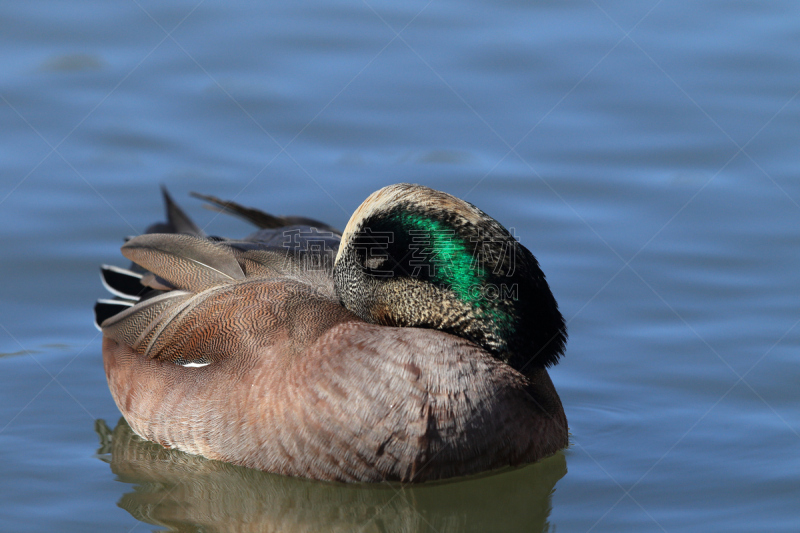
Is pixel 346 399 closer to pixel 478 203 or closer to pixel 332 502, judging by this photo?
pixel 332 502

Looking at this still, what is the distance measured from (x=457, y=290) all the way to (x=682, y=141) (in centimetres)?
396

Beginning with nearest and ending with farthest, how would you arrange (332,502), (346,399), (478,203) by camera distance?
(346,399) < (332,502) < (478,203)

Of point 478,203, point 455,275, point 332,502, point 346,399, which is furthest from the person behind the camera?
point 478,203

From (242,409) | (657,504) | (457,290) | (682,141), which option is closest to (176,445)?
(242,409)

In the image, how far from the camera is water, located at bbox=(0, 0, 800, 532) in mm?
5273

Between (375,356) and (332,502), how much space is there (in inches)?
28.5

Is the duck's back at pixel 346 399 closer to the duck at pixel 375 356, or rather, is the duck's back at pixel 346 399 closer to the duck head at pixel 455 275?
the duck at pixel 375 356

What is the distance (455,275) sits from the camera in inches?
205

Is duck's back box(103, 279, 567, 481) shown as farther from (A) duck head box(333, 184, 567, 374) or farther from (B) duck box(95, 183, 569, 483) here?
(A) duck head box(333, 184, 567, 374)

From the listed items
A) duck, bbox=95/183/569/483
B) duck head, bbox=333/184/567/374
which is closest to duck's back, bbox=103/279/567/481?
duck, bbox=95/183/569/483

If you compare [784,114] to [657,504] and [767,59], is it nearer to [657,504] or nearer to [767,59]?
[767,59]

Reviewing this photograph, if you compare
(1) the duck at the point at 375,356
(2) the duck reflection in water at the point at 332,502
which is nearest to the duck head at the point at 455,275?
(1) the duck at the point at 375,356

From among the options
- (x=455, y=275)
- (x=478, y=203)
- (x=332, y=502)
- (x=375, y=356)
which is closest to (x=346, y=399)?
(x=375, y=356)

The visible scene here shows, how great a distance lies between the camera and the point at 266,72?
9.34 m
